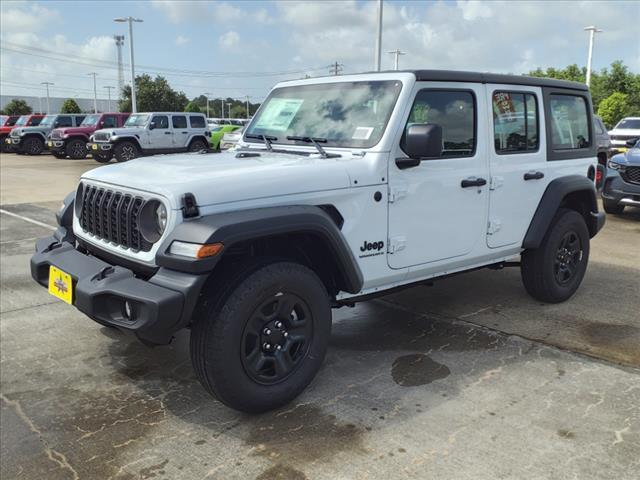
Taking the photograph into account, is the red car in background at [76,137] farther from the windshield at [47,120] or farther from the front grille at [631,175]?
the front grille at [631,175]

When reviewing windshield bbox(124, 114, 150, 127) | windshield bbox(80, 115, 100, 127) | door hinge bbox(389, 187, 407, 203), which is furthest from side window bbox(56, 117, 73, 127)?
door hinge bbox(389, 187, 407, 203)

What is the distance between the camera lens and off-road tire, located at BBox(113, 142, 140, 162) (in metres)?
19.9

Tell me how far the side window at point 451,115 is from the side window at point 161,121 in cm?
1808

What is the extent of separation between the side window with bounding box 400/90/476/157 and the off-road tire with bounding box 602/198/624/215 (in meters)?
6.81

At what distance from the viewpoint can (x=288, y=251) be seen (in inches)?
133

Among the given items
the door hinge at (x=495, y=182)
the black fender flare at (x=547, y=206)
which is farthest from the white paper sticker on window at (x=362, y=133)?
the black fender flare at (x=547, y=206)

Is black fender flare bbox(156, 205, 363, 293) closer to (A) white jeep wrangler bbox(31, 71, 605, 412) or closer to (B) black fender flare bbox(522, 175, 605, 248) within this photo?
(A) white jeep wrangler bbox(31, 71, 605, 412)

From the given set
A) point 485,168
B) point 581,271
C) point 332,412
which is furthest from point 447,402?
point 581,271

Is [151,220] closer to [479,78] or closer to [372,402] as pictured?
[372,402]

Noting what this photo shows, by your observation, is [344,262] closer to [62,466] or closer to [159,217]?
[159,217]

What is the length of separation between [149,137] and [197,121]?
207cm

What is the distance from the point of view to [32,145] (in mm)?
26422

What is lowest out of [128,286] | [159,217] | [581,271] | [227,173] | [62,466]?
[62,466]

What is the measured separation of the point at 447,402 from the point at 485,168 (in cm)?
171
